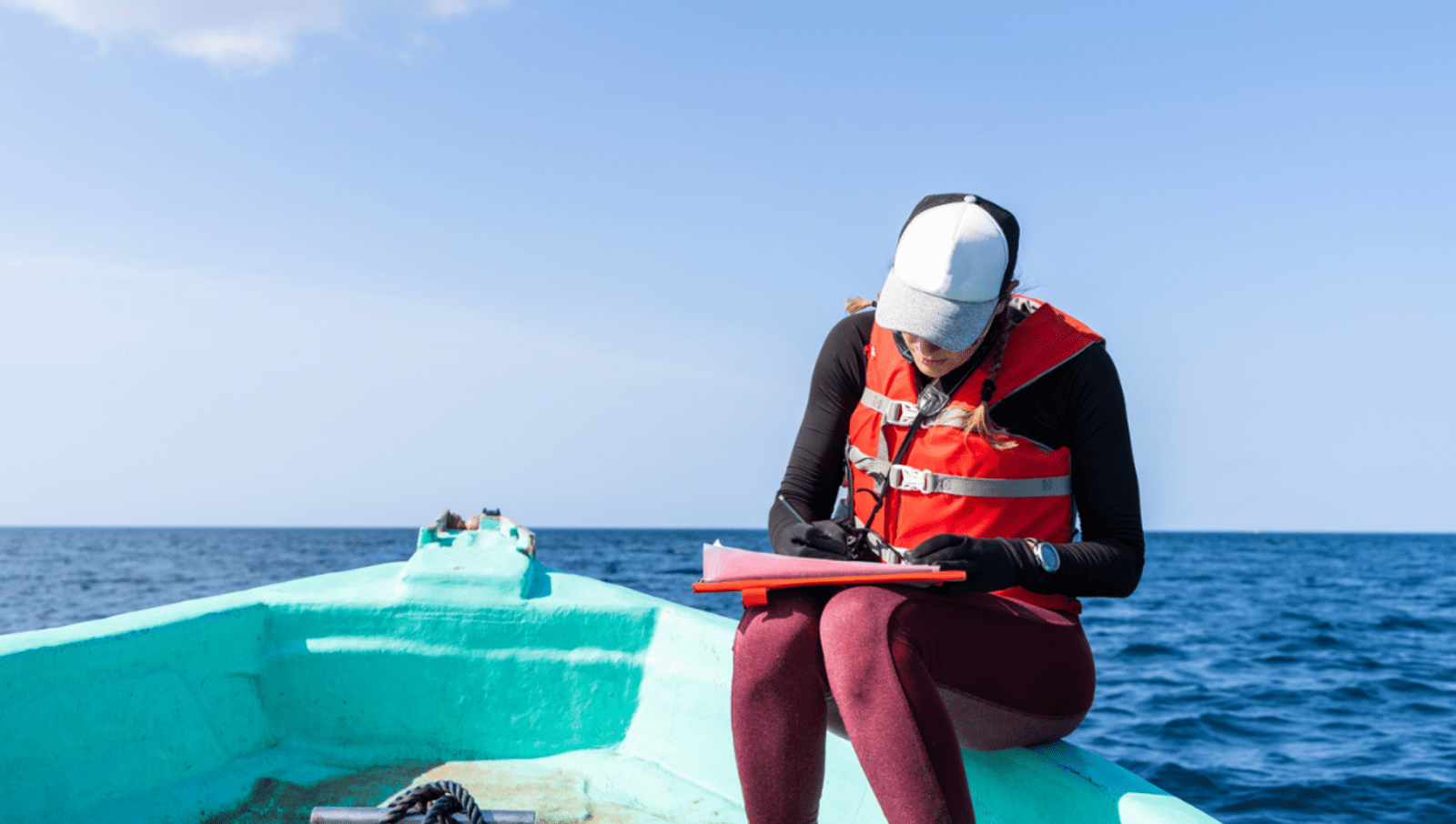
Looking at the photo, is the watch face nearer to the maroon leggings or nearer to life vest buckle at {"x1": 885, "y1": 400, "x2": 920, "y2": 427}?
the maroon leggings

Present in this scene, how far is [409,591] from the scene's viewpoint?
241 centimetres

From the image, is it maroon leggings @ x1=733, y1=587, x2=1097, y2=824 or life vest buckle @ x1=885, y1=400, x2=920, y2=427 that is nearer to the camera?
maroon leggings @ x1=733, y1=587, x2=1097, y2=824

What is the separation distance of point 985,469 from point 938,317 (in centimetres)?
28

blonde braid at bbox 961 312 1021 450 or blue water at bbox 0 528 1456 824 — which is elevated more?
blonde braid at bbox 961 312 1021 450

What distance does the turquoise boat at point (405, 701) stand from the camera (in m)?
1.93

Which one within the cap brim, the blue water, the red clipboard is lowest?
the blue water

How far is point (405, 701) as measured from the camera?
2.37m

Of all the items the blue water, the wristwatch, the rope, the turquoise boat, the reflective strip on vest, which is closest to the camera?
the rope

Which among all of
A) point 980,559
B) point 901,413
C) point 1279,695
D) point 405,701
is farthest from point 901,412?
point 1279,695

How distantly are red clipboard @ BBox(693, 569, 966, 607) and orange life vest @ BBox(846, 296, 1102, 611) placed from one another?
205 mm

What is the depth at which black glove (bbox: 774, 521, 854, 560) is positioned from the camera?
5.11 ft

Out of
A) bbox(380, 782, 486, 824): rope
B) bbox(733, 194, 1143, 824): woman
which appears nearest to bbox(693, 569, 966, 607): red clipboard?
bbox(733, 194, 1143, 824): woman

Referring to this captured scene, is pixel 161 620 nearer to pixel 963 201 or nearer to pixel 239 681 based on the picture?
pixel 239 681

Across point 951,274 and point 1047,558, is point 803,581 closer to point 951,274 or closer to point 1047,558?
point 1047,558
